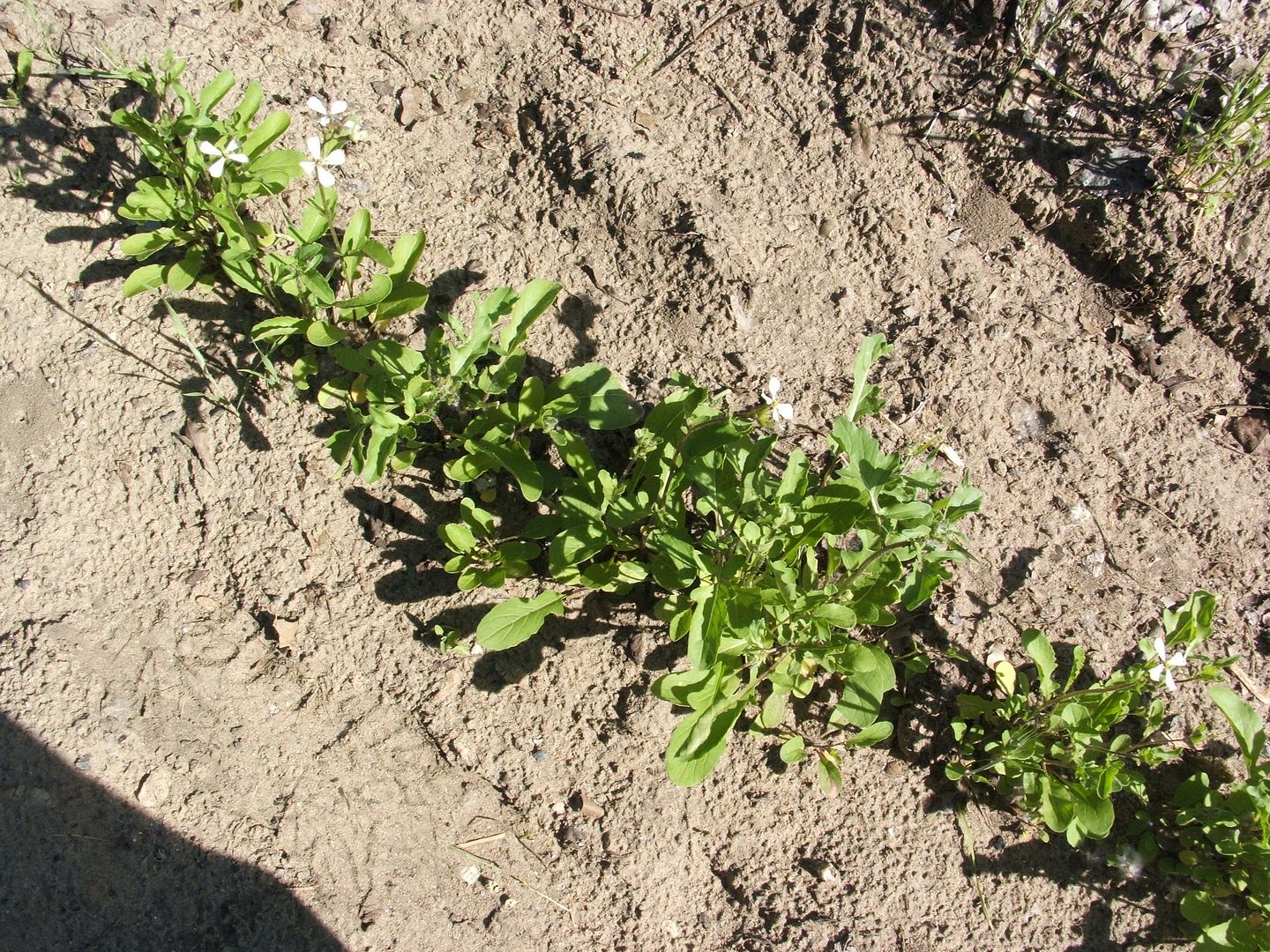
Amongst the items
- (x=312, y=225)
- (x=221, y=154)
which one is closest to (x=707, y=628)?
(x=312, y=225)

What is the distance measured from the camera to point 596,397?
9.68 ft

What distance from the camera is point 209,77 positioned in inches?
133

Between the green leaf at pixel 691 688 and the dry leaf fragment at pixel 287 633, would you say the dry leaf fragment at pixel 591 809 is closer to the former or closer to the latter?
the green leaf at pixel 691 688

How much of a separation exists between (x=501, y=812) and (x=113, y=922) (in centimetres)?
121

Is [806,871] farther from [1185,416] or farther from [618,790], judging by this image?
[1185,416]

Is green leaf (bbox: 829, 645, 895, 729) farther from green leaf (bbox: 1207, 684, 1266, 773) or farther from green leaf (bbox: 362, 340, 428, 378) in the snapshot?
green leaf (bbox: 362, 340, 428, 378)

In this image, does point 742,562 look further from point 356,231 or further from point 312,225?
point 312,225

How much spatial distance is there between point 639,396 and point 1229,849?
2.30 metres

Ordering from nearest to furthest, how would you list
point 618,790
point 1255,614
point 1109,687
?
point 1109,687 → point 618,790 → point 1255,614

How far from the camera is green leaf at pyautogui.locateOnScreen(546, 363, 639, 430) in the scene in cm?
295

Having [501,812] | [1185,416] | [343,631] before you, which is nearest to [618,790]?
[501,812]

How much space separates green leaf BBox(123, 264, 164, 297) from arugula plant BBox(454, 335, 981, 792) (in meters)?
1.24

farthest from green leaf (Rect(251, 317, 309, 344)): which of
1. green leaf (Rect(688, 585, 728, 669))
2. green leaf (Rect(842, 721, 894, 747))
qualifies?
green leaf (Rect(842, 721, 894, 747))

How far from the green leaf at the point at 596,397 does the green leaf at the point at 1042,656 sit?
144 cm
